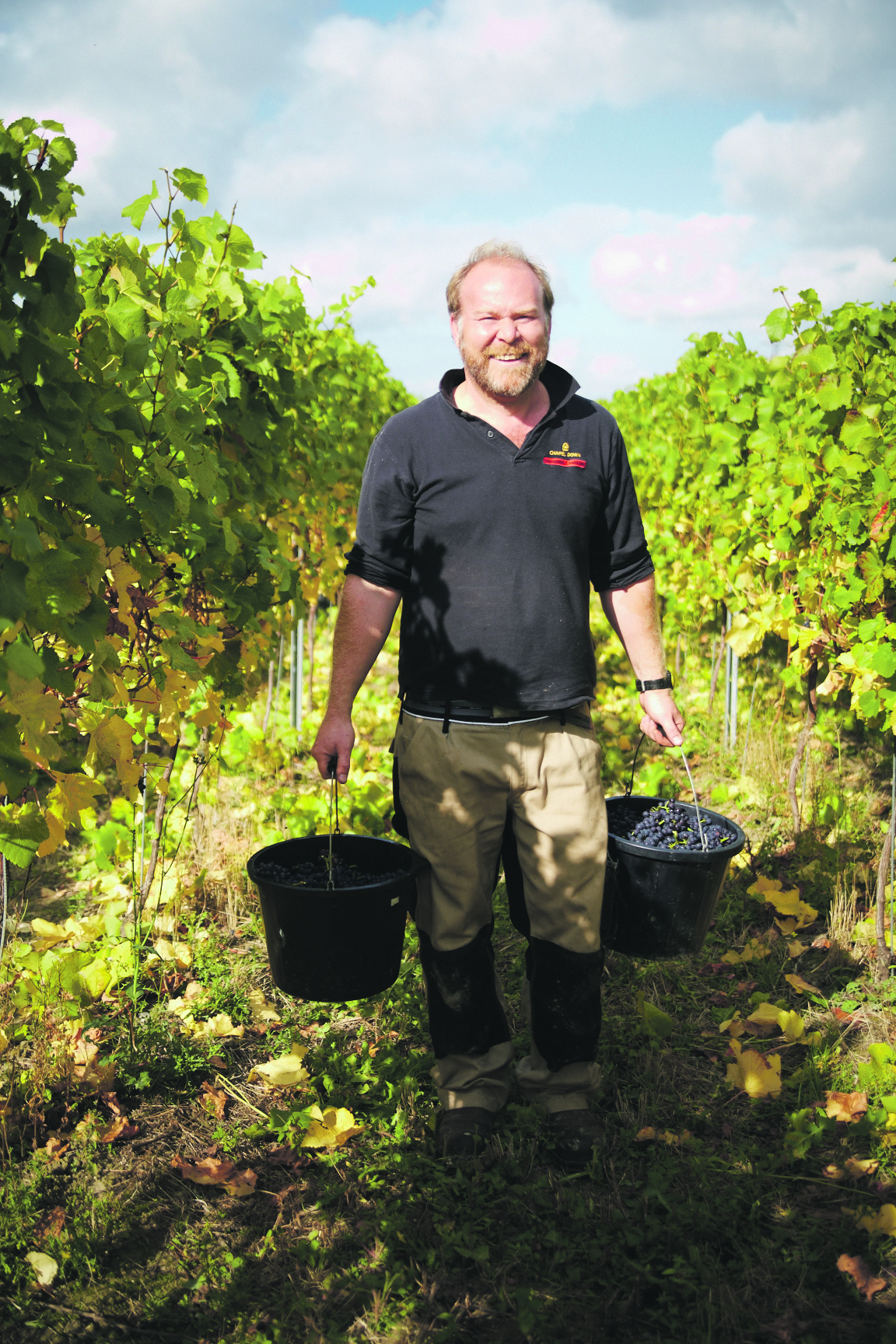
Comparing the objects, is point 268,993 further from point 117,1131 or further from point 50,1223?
point 50,1223

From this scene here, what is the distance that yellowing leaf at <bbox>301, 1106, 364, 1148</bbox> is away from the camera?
211cm

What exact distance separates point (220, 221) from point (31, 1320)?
250 cm

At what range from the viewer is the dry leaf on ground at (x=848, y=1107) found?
2189 mm

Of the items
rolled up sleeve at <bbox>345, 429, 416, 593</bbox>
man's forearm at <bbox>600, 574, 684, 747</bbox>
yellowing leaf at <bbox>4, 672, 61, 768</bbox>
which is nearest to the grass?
man's forearm at <bbox>600, 574, 684, 747</bbox>

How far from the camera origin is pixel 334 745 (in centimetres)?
207

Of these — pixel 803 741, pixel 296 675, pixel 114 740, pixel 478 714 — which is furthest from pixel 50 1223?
pixel 296 675

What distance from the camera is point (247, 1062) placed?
248 cm

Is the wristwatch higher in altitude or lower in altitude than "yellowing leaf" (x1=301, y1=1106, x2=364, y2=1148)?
higher

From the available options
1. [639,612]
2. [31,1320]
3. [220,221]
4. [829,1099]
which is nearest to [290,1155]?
[31,1320]

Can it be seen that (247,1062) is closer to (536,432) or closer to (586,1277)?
(586,1277)

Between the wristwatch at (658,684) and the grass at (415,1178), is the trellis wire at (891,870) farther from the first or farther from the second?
the wristwatch at (658,684)

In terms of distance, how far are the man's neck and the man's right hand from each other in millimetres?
749

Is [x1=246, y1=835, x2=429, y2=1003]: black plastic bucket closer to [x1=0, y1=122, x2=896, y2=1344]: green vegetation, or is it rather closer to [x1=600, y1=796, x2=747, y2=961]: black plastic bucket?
[x1=0, y1=122, x2=896, y2=1344]: green vegetation

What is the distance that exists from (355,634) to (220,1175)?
3.97 feet
